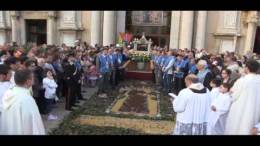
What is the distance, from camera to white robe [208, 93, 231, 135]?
644cm

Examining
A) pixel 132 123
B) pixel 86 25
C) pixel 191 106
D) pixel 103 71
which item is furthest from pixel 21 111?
pixel 86 25

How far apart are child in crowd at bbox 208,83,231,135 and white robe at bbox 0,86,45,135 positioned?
12.4ft

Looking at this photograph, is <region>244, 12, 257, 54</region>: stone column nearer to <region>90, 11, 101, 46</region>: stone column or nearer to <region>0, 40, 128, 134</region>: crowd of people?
<region>0, 40, 128, 134</region>: crowd of people

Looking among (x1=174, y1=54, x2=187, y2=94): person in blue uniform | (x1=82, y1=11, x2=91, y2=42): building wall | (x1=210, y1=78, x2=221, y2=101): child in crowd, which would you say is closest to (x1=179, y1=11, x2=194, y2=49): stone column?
(x1=82, y1=11, x2=91, y2=42): building wall

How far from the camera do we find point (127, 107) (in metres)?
10.4

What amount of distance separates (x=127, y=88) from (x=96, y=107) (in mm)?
3783

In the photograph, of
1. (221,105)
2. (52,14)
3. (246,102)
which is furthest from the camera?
(52,14)

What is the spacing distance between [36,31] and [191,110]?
2074 centimetres

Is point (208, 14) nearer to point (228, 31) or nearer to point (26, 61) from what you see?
point (228, 31)

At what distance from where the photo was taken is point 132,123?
8.68 m

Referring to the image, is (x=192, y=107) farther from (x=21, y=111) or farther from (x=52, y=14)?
(x=52, y=14)

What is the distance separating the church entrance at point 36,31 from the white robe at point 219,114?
19.7m

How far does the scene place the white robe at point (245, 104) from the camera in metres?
6.14
